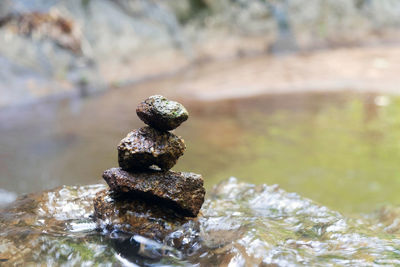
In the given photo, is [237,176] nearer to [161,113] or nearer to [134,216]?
[134,216]

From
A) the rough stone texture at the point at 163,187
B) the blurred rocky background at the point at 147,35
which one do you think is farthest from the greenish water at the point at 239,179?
the blurred rocky background at the point at 147,35

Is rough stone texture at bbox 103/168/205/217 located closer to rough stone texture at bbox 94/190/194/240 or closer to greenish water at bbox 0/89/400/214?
rough stone texture at bbox 94/190/194/240

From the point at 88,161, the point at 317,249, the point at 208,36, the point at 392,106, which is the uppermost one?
the point at 208,36

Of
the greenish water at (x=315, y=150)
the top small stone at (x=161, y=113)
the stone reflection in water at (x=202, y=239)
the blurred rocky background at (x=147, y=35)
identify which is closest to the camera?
the stone reflection in water at (x=202, y=239)

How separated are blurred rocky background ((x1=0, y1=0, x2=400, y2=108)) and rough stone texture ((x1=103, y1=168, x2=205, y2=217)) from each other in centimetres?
755

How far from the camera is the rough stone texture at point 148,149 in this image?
2449 mm

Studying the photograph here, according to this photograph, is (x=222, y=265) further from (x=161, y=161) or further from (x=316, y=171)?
(x=316, y=171)

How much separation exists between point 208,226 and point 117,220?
1.91 ft

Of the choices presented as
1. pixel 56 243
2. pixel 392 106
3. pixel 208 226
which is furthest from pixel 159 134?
pixel 392 106

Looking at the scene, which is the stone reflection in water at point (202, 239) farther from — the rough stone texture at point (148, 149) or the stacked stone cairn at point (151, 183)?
the rough stone texture at point (148, 149)

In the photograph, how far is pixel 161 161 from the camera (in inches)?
98.6

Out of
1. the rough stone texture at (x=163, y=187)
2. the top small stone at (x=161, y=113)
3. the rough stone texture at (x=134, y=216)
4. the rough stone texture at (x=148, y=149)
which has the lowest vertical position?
the rough stone texture at (x=134, y=216)

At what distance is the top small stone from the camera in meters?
2.41

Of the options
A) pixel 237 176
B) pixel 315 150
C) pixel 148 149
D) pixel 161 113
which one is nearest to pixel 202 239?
pixel 148 149
